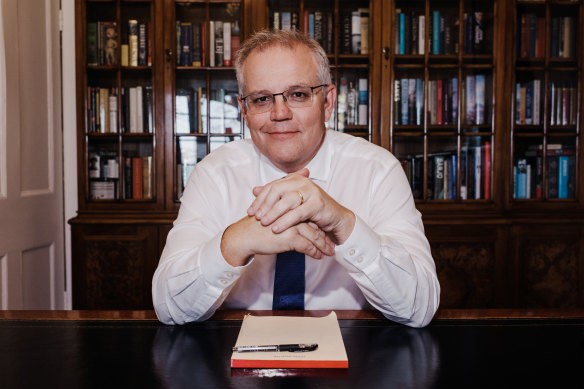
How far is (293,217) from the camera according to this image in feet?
3.53

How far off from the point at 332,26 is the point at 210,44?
0.70 meters

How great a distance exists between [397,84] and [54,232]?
6.84 ft

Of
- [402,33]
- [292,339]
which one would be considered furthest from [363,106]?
[292,339]

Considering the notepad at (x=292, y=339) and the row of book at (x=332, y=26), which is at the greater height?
the row of book at (x=332, y=26)

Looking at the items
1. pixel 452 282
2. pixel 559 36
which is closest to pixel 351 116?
pixel 452 282

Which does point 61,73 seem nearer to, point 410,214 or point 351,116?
point 351,116

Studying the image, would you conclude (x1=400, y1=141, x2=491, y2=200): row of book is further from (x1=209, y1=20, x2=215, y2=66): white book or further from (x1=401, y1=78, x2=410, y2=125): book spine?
(x1=209, y1=20, x2=215, y2=66): white book

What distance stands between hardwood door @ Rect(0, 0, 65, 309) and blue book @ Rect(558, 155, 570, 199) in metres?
2.87

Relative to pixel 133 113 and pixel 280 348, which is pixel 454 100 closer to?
pixel 133 113

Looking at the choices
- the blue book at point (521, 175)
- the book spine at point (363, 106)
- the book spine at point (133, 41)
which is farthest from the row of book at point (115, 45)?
the blue book at point (521, 175)

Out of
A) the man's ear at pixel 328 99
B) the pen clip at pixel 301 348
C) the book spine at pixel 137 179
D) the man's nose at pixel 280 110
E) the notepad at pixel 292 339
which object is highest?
the man's ear at pixel 328 99

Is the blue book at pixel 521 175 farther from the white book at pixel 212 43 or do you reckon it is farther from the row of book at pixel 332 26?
the white book at pixel 212 43

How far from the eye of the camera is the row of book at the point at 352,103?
2984mm

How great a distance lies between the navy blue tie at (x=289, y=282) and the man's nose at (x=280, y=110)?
1.28ft
